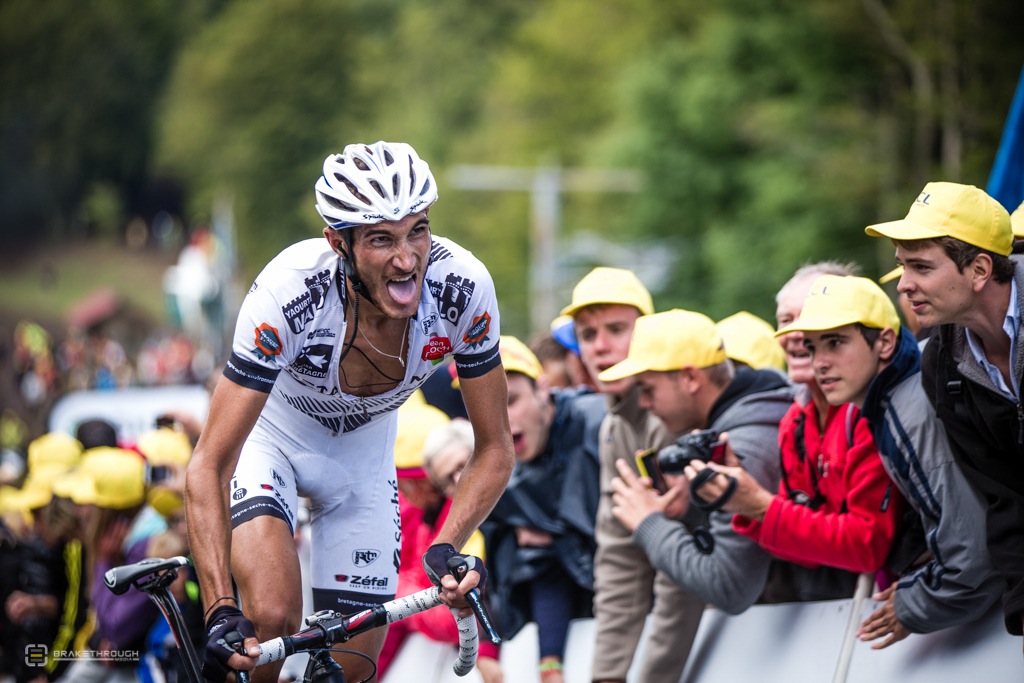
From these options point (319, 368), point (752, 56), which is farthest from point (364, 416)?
point (752, 56)

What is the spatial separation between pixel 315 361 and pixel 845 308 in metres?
2.11

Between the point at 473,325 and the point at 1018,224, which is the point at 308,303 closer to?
the point at 473,325

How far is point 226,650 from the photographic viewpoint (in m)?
3.88

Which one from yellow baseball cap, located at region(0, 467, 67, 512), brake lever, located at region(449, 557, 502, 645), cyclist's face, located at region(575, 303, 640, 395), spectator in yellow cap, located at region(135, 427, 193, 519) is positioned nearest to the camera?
brake lever, located at region(449, 557, 502, 645)

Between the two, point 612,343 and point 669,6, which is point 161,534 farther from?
point 669,6

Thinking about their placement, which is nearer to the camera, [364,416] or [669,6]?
[364,416]

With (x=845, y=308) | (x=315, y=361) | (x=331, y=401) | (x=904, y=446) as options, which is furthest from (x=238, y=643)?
(x=845, y=308)

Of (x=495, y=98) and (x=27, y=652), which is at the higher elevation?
(x=495, y=98)

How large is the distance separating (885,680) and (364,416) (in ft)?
7.39

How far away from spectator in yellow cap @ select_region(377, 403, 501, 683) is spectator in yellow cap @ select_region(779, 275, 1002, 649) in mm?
2028

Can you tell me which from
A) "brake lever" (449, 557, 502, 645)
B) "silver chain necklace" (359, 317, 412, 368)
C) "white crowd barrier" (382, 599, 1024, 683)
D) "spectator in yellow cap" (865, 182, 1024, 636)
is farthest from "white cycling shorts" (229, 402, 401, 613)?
"spectator in yellow cap" (865, 182, 1024, 636)

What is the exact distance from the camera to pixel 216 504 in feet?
14.6

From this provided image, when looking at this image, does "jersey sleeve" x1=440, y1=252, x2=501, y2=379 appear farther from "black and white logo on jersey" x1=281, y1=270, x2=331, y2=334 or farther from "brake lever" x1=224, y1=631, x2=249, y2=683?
"brake lever" x1=224, y1=631, x2=249, y2=683

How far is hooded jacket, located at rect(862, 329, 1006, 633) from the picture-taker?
487cm
